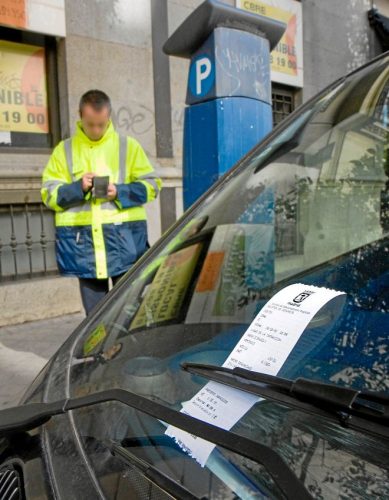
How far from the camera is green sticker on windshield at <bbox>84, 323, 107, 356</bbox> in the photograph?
1540mm

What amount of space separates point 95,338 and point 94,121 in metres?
2.03

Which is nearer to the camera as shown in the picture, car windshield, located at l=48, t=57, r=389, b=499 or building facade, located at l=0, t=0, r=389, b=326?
car windshield, located at l=48, t=57, r=389, b=499

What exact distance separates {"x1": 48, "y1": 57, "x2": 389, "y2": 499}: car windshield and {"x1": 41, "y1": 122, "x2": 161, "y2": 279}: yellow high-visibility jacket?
1.57 metres

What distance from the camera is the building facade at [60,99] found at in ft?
18.3

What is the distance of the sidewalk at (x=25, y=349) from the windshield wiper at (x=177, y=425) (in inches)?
94.1

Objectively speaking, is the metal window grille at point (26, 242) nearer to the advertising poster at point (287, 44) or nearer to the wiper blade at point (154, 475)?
the advertising poster at point (287, 44)

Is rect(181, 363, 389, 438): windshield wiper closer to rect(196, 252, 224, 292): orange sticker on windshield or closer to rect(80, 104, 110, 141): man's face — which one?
rect(196, 252, 224, 292): orange sticker on windshield

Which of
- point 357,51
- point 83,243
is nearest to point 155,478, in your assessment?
point 83,243

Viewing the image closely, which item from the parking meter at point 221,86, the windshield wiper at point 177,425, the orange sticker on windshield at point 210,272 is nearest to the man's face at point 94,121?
the parking meter at point 221,86

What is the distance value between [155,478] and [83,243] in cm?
247

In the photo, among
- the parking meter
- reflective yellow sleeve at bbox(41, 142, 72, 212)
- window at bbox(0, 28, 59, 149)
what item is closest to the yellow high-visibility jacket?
reflective yellow sleeve at bbox(41, 142, 72, 212)

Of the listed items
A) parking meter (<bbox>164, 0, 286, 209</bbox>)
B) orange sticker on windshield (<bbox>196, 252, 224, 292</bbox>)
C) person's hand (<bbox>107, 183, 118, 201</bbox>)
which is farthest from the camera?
person's hand (<bbox>107, 183, 118, 201</bbox>)

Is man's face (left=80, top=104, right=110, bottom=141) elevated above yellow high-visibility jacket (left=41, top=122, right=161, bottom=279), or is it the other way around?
man's face (left=80, top=104, right=110, bottom=141)

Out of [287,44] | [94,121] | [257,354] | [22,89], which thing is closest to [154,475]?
[257,354]
